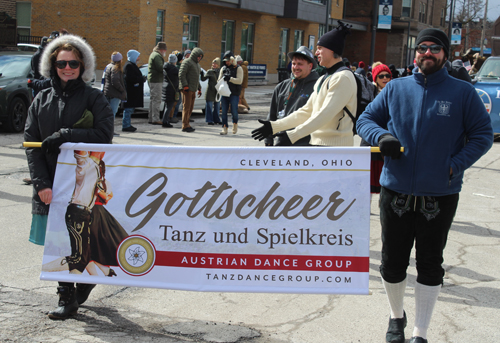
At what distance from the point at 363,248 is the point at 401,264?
0.34 m

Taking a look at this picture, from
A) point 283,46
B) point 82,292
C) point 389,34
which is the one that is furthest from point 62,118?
point 389,34

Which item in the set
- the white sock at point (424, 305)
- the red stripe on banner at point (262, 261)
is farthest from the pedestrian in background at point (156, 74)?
the white sock at point (424, 305)

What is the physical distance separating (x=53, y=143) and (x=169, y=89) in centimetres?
1098

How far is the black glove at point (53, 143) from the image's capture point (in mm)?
3613

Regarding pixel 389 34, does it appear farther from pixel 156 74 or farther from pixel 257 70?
pixel 156 74

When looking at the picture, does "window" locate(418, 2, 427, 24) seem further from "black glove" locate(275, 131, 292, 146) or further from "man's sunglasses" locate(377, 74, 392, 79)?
"black glove" locate(275, 131, 292, 146)

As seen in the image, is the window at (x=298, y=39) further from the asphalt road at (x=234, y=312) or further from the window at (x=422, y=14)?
the asphalt road at (x=234, y=312)

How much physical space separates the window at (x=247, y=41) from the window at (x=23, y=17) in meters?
11.9

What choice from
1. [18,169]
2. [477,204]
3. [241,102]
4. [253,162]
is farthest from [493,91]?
[253,162]

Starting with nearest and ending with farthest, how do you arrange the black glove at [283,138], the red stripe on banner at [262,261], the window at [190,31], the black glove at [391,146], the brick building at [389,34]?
1. the black glove at [391,146]
2. the red stripe on banner at [262,261]
3. the black glove at [283,138]
4. the window at [190,31]
5. the brick building at [389,34]

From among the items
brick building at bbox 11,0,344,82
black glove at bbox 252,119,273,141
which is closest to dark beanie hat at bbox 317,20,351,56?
black glove at bbox 252,119,273,141

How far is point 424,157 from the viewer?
331cm

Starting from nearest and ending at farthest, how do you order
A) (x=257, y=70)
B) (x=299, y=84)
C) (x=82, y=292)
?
(x=82, y=292)
(x=299, y=84)
(x=257, y=70)

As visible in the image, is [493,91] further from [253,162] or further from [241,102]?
[253,162]
